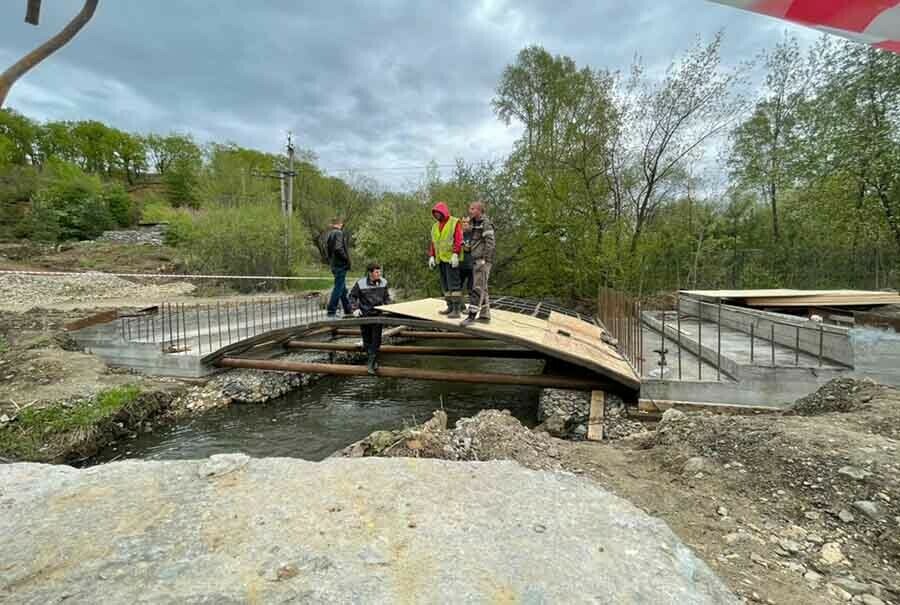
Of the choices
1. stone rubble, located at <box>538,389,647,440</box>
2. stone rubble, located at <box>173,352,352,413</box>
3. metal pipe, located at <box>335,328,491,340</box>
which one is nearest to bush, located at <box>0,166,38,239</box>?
metal pipe, located at <box>335,328,491,340</box>

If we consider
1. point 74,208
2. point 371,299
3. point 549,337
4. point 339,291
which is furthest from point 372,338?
point 74,208

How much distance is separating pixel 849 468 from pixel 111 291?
23.5 metres

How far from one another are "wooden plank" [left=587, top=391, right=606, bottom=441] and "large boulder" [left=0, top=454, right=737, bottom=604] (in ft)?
10.8

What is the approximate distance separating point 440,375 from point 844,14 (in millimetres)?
7148

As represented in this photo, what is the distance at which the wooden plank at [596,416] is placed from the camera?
5.91 m

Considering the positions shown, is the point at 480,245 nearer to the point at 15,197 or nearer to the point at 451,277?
the point at 451,277

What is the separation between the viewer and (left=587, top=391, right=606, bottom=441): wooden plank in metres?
5.91

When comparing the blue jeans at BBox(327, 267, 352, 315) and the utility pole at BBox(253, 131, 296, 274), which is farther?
the utility pole at BBox(253, 131, 296, 274)

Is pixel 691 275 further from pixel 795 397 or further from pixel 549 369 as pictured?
pixel 795 397

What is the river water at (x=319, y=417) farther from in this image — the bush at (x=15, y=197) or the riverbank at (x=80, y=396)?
the bush at (x=15, y=197)

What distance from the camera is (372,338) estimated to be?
332 inches

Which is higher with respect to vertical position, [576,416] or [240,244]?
[240,244]

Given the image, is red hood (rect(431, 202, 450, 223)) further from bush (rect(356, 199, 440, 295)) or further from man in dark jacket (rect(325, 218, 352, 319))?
bush (rect(356, 199, 440, 295))

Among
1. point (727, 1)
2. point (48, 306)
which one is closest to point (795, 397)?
point (727, 1)
